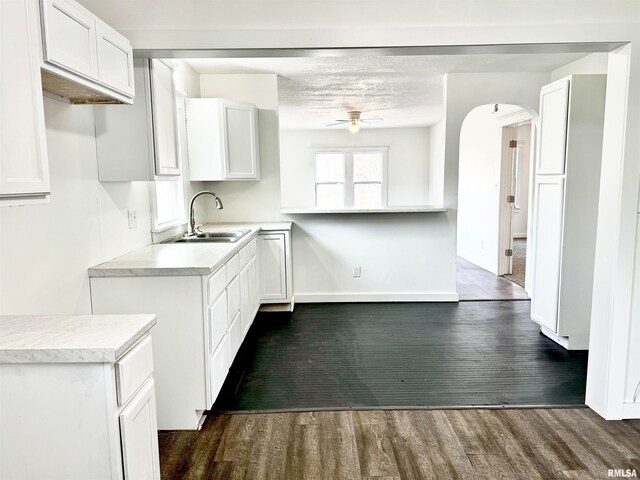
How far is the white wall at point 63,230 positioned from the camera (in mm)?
1659

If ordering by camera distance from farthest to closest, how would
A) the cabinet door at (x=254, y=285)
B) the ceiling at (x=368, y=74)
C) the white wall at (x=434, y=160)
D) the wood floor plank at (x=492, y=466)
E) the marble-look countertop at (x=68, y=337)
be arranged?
the white wall at (x=434, y=160) → the ceiling at (x=368, y=74) → the cabinet door at (x=254, y=285) → the wood floor plank at (x=492, y=466) → the marble-look countertop at (x=68, y=337)

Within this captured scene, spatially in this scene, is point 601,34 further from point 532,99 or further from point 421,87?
point 421,87

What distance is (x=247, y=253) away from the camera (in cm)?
349

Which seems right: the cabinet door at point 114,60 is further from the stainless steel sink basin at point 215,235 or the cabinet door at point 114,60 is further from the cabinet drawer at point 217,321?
the stainless steel sink basin at point 215,235

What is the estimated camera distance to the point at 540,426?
2.31 m

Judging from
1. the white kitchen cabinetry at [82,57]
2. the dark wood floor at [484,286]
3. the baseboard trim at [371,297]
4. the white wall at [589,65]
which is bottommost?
the dark wood floor at [484,286]

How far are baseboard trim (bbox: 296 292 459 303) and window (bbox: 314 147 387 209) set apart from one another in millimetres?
4404

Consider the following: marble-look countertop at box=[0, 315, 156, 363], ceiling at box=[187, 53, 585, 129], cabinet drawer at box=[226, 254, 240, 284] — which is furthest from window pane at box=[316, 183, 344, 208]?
marble-look countertop at box=[0, 315, 156, 363]

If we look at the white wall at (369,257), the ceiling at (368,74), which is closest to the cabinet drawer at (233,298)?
the white wall at (369,257)

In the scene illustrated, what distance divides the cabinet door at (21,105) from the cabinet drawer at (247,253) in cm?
187

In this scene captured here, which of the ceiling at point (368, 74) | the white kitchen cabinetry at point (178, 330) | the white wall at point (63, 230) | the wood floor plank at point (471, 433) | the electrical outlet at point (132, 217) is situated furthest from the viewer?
the ceiling at point (368, 74)

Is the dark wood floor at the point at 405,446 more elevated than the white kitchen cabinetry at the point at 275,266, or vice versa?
the white kitchen cabinetry at the point at 275,266

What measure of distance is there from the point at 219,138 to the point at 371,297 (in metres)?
2.30

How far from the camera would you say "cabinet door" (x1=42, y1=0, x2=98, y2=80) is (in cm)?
142
